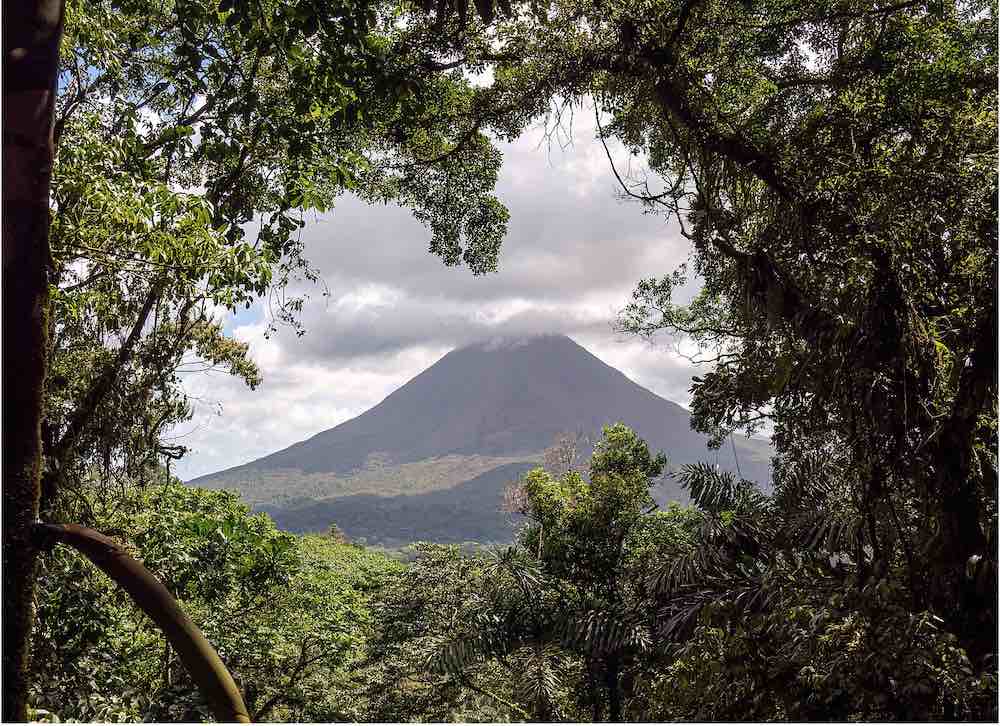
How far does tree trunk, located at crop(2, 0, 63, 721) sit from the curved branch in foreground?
10.2 inches

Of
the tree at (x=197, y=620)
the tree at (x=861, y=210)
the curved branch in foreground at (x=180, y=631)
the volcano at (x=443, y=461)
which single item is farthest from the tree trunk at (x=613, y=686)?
the volcano at (x=443, y=461)

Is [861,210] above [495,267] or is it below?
below

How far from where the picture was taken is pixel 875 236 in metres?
2.88

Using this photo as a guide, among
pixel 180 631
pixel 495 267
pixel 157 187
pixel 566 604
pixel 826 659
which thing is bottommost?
pixel 566 604

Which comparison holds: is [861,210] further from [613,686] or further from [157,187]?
[613,686]

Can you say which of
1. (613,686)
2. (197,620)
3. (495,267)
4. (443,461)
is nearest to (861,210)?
(495,267)

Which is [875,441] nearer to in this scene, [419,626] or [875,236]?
[875,236]

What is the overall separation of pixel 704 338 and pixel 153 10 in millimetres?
7518

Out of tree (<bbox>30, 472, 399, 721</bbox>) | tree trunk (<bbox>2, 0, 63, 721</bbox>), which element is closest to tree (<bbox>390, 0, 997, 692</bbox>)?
tree trunk (<bbox>2, 0, 63, 721</bbox>)

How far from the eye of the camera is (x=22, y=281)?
122cm

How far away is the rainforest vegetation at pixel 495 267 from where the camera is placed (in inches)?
86.4

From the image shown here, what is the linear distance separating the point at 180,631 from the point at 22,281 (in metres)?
0.73

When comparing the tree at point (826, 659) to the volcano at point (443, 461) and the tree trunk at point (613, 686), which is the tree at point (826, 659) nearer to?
the tree trunk at point (613, 686)

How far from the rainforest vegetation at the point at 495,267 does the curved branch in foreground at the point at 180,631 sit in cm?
28
